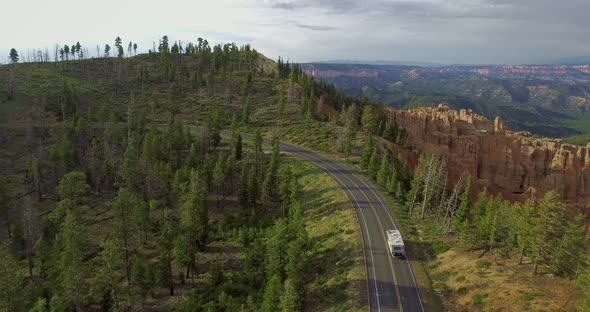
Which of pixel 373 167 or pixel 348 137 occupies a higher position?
pixel 348 137

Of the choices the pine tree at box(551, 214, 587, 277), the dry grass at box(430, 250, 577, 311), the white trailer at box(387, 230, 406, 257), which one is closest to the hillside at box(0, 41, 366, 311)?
the white trailer at box(387, 230, 406, 257)

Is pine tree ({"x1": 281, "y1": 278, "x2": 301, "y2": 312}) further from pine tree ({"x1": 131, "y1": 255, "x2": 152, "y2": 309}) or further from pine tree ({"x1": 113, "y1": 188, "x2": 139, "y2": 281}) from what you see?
pine tree ({"x1": 113, "y1": 188, "x2": 139, "y2": 281})

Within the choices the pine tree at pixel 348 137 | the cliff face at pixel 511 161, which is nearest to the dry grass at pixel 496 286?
the pine tree at pixel 348 137

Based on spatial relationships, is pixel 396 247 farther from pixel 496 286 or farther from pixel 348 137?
pixel 348 137

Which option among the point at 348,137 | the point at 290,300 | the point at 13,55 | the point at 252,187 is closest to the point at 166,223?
the point at 252,187

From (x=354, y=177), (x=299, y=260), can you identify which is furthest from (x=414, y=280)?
(x=354, y=177)

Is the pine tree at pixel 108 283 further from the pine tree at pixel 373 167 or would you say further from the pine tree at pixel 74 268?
the pine tree at pixel 373 167

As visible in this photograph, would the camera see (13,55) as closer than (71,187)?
No
